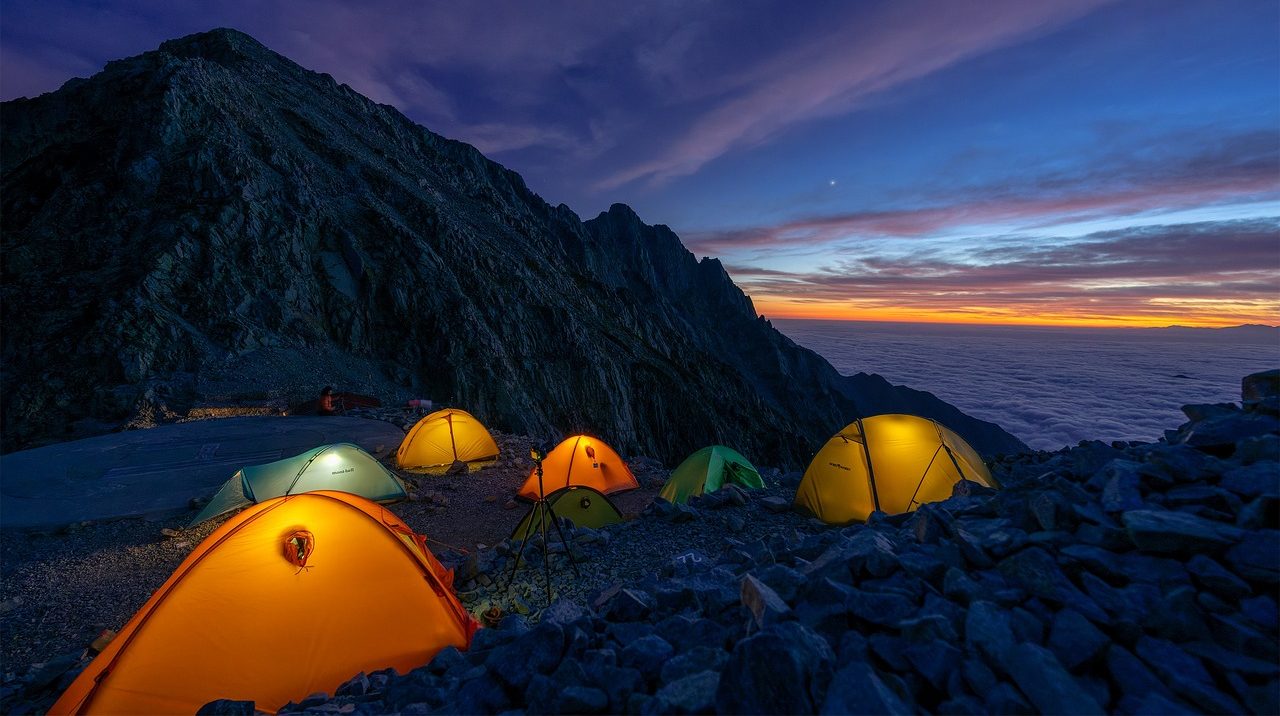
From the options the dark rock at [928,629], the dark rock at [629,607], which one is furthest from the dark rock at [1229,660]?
the dark rock at [629,607]

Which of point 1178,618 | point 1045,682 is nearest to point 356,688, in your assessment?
point 1045,682

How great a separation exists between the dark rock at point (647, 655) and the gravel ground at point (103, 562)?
449cm

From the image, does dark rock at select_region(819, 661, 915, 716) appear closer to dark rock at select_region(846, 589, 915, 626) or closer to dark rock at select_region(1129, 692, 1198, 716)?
dark rock at select_region(846, 589, 915, 626)

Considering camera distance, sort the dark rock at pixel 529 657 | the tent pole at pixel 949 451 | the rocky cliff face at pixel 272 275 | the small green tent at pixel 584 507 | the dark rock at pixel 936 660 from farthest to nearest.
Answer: the rocky cliff face at pixel 272 275
the small green tent at pixel 584 507
the tent pole at pixel 949 451
the dark rock at pixel 529 657
the dark rock at pixel 936 660

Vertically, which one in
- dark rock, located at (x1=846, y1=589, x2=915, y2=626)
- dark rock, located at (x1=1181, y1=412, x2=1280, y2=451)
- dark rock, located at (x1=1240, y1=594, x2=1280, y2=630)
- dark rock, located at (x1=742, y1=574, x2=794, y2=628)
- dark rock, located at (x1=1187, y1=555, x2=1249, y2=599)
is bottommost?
dark rock, located at (x1=742, y1=574, x2=794, y2=628)

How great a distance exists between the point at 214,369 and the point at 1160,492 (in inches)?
1194

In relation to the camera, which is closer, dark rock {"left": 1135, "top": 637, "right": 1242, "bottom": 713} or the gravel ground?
dark rock {"left": 1135, "top": 637, "right": 1242, "bottom": 713}

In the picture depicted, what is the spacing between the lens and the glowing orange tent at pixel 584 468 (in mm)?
13523

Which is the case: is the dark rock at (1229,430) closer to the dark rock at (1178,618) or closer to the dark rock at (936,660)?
the dark rock at (1178,618)

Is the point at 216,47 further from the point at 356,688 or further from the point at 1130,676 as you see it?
the point at 1130,676

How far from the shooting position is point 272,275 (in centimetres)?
2825

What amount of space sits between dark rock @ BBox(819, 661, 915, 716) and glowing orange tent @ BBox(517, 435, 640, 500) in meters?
11.5

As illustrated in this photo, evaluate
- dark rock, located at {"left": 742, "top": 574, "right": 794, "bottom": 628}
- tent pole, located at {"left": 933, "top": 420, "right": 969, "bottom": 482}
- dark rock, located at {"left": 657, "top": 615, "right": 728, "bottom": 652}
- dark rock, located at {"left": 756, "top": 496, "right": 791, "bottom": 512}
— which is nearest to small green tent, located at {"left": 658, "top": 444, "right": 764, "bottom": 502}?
dark rock, located at {"left": 756, "top": 496, "right": 791, "bottom": 512}

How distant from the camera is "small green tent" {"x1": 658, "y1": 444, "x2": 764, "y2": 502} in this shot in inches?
454
